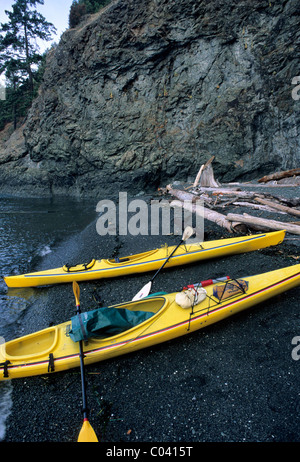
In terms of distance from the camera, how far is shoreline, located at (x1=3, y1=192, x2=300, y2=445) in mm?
2479

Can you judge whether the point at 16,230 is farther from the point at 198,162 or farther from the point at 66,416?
the point at 198,162

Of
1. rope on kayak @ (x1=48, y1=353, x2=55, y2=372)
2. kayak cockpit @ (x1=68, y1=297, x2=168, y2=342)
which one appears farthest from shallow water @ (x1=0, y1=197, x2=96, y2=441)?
kayak cockpit @ (x1=68, y1=297, x2=168, y2=342)

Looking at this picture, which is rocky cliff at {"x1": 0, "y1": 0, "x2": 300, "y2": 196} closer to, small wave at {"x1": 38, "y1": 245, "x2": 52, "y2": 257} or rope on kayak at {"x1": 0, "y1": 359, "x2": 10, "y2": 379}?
small wave at {"x1": 38, "y1": 245, "x2": 52, "y2": 257}

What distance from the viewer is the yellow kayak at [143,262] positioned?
5.57 meters

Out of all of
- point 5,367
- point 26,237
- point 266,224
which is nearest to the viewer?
point 5,367

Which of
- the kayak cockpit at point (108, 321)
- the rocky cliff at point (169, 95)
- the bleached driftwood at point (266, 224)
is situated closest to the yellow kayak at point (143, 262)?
the bleached driftwood at point (266, 224)

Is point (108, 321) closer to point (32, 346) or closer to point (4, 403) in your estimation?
point (32, 346)

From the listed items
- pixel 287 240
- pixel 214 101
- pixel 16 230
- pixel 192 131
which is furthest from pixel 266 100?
pixel 16 230

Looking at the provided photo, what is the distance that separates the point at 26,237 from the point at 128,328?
25.9 ft

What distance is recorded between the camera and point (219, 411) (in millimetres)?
2602

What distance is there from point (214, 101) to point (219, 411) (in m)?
17.2

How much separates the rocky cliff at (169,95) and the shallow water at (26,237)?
177 inches

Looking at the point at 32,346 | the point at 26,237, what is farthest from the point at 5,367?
the point at 26,237

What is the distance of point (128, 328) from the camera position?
136 inches
